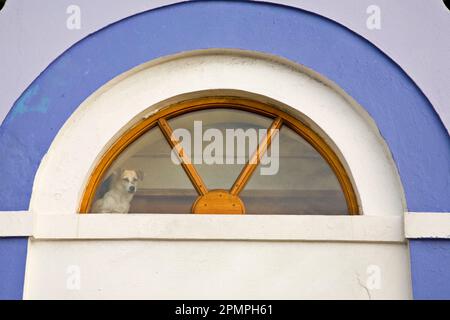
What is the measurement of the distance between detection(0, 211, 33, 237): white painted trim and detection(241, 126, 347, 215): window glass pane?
1433 millimetres

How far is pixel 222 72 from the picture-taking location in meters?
6.23

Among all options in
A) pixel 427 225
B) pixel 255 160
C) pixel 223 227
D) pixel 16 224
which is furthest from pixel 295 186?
pixel 16 224

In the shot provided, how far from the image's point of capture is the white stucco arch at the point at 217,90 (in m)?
6.04

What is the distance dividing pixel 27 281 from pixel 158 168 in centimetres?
117

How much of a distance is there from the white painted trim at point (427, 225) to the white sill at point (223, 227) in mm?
86

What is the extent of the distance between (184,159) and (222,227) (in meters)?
0.63

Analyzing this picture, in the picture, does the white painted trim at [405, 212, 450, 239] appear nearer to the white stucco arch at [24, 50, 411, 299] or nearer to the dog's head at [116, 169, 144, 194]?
the white stucco arch at [24, 50, 411, 299]

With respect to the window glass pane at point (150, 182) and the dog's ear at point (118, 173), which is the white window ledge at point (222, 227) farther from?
the dog's ear at point (118, 173)

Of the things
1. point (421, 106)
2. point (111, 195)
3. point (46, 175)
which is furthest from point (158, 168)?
point (421, 106)

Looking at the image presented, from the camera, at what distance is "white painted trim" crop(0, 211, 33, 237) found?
584 cm

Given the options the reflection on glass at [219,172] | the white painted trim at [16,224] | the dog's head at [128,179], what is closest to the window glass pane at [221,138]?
the reflection on glass at [219,172]

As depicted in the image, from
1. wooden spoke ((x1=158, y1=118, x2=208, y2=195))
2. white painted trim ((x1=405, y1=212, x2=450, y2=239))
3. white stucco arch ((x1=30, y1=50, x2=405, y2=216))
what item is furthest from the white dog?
white painted trim ((x1=405, y1=212, x2=450, y2=239))
